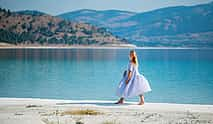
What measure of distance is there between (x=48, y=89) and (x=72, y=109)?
60.1 feet

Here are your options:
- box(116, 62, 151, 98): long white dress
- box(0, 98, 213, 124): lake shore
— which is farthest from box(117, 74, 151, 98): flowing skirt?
box(0, 98, 213, 124): lake shore

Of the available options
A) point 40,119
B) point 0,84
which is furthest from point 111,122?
point 0,84

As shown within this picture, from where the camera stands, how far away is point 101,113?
12727 millimetres

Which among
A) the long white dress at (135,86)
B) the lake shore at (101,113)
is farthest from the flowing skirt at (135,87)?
the lake shore at (101,113)

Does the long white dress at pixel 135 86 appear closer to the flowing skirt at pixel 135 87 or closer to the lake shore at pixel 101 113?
the flowing skirt at pixel 135 87

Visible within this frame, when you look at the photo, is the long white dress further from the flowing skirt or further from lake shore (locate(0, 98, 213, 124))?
lake shore (locate(0, 98, 213, 124))

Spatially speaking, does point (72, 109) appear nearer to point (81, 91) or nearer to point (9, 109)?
point (9, 109)

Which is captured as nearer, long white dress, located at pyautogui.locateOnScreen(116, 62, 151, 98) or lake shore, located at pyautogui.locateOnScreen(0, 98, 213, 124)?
lake shore, located at pyautogui.locateOnScreen(0, 98, 213, 124)

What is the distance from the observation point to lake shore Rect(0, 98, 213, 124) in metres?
11.4

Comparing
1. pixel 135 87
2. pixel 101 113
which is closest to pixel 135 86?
pixel 135 87

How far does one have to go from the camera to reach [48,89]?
31.6m

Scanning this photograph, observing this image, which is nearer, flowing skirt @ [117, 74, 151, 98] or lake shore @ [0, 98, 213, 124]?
lake shore @ [0, 98, 213, 124]

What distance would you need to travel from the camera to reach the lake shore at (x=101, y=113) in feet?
37.4

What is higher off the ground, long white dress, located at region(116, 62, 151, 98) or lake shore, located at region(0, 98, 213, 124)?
long white dress, located at region(116, 62, 151, 98)
